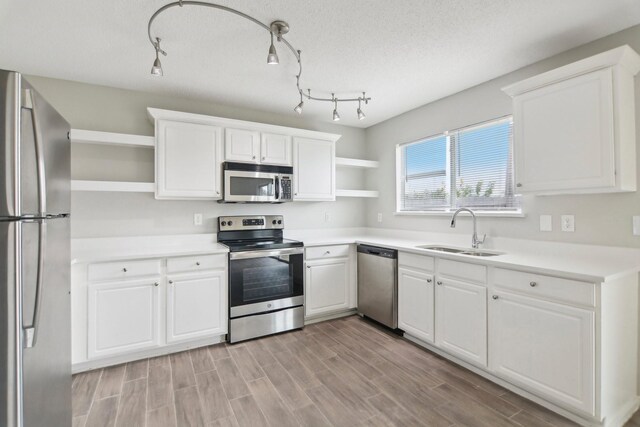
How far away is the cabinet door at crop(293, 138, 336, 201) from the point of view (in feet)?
11.5

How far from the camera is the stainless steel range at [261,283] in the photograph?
9.39 feet

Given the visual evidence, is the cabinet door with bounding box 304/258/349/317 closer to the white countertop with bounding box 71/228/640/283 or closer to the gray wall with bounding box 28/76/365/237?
the white countertop with bounding box 71/228/640/283

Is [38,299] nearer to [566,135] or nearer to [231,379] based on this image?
[231,379]

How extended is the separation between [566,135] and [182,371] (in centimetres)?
334

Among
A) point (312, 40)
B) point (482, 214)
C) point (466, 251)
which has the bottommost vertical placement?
point (466, 251)

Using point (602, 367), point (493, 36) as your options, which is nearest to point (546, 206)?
point (602, 367)

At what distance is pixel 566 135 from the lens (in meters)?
2.00

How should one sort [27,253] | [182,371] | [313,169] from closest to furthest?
[27,253] < [182,371] < [313,169]

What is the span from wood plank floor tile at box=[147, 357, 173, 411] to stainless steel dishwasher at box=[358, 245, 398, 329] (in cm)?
204

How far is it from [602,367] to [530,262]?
656 millimetres

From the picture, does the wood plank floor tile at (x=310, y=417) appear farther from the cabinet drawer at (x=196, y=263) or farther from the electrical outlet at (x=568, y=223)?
the electrical outlet at (x=568, y=223)

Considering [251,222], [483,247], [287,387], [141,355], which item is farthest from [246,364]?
[483,247]

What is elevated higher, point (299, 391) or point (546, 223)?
point (546, 223)

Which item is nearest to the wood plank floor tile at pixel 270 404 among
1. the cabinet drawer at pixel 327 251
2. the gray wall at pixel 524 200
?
the cabinet drawer at pixel 327 251
